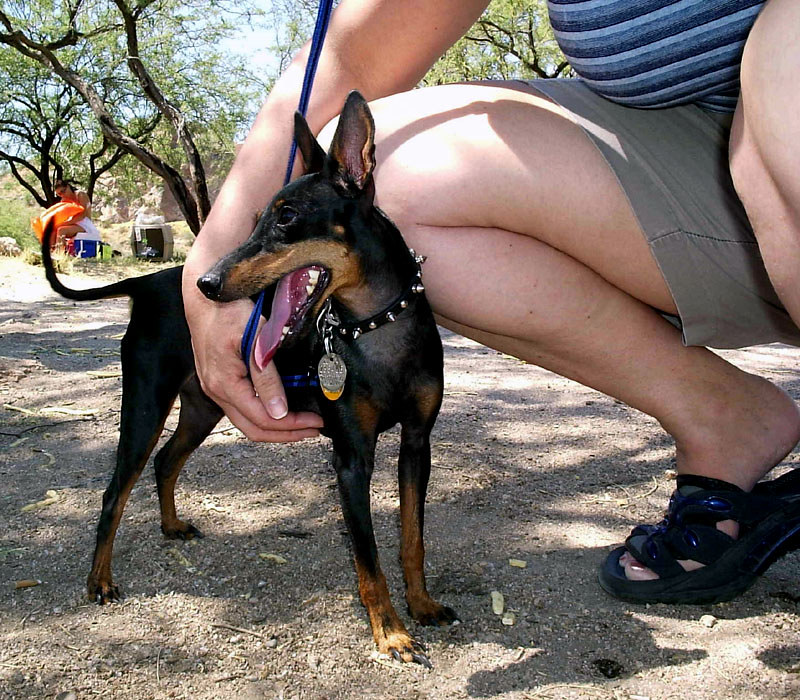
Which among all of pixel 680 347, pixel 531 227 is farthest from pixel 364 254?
pixel 680 347

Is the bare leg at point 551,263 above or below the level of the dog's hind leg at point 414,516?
above

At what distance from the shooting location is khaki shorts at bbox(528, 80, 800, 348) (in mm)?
1872

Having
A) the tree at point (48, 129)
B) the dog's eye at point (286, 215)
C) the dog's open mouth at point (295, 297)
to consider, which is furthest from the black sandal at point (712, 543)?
the tree at point (48, 129)

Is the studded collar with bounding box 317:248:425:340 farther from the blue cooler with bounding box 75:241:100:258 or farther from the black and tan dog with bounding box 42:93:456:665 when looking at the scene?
the blue cooler with bounding box 75:241:100:258

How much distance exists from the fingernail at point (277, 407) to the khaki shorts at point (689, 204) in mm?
917

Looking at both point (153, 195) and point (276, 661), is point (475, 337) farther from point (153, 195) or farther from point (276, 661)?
point (153, 195)

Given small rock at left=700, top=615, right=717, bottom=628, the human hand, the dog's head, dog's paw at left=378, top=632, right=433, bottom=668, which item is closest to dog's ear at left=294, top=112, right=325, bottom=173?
the dog's head

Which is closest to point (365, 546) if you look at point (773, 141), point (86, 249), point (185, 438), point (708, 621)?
point (708, 621)

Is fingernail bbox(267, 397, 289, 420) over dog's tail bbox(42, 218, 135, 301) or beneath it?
beneath

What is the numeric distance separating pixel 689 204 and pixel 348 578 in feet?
4.47

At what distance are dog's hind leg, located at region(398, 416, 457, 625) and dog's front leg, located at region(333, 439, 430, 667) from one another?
0.41 ft

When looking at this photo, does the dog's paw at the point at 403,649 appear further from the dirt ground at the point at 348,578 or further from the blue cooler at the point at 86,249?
the blue cooler at the point at 86,249

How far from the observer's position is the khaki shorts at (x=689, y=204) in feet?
6.14

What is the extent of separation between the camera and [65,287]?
2.64 m
